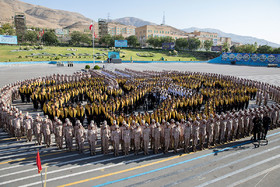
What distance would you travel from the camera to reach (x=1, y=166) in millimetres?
7066

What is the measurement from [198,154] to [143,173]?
2.62m

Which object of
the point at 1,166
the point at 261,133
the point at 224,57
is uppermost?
the point at 224,57

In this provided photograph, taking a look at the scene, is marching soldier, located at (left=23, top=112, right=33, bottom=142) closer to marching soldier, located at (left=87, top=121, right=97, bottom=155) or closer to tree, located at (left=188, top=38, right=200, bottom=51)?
marching soldier, located at (left=87, top=121, right=97, bottom=155)

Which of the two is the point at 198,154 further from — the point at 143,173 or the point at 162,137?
the point at 143,173

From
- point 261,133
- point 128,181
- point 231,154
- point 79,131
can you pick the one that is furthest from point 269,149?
point 79,131

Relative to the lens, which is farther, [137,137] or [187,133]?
[187,133]

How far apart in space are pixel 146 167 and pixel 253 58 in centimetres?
5372

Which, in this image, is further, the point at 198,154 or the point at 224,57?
the point at 224,57

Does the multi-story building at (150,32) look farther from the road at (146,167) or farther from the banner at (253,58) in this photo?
the road at (146,167)

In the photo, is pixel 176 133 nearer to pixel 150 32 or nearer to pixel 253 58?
pixel 253 58

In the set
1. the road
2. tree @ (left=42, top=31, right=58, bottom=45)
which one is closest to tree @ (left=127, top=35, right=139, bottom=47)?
tree @ (left=42, top=31, right=58, bottom=45)

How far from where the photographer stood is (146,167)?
6.99 meters

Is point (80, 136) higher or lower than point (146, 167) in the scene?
higher

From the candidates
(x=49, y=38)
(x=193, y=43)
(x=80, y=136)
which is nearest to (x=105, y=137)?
(x=80, y=136)
